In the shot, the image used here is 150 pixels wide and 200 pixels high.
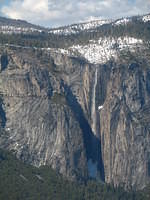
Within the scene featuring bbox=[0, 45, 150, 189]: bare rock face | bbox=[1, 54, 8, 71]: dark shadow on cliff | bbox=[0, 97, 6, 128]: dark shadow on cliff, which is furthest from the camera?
bbox=[1, 54, 8, 71]: dark shadow on cliff

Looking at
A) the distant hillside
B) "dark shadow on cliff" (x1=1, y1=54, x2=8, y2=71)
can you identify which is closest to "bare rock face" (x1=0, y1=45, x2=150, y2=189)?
"dark shadow on cliff" (x1=1, y1=54, x2=8, y2=71)

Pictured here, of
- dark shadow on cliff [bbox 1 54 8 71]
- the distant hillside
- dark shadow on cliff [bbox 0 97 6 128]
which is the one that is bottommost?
the distant hillside

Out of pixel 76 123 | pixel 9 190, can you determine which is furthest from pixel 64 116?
pixel 9 190

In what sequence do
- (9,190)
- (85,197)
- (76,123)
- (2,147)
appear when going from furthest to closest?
1. (76,123)
2. (2,147)
3. (85,197)
4. (9,190)

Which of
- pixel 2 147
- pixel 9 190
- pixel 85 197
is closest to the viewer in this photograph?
pixel 9 190

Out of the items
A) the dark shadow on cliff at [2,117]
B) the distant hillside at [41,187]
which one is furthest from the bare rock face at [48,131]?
the distant hillside at [41,187]

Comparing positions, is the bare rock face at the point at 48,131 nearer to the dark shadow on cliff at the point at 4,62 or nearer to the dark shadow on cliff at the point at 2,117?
the dark shadow on cliff at the point at 4,62

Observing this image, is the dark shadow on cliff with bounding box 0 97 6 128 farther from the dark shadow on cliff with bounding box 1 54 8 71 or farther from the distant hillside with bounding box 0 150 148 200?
the distant hillside with bounding box 0 150 148 200

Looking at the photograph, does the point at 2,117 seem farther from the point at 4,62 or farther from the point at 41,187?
the point at 41,187

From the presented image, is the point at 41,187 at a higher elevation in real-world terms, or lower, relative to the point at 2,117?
lower

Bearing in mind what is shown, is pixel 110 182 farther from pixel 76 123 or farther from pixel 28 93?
pixel 28 93

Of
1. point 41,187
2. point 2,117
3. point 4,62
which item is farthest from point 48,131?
point 41,187
